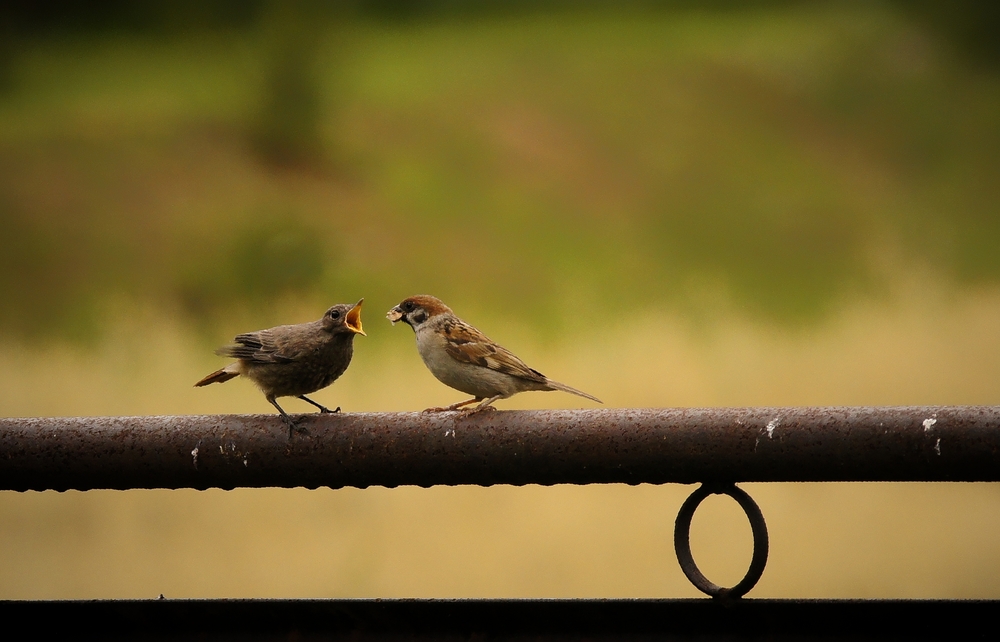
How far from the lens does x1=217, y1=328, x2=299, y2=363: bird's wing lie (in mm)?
2305

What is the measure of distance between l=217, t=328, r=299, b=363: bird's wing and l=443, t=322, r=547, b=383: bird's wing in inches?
17.4

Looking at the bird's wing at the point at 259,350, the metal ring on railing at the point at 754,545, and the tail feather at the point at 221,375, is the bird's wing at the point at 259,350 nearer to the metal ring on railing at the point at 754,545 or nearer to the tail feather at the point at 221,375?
the tail feather at the point at 221,375

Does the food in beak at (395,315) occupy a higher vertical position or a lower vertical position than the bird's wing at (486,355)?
higher

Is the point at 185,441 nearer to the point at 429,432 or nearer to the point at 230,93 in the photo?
the point at 429,432

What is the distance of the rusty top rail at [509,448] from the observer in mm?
1340

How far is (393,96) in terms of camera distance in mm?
3771

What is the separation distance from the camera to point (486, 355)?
238cm

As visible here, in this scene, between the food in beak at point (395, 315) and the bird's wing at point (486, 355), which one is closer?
the bird's wing at point (486, 355)

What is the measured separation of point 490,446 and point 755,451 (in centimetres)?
44

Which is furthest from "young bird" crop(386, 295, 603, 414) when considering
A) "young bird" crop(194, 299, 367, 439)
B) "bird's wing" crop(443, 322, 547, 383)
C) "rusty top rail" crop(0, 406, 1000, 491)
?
"rusty top rail" crop(0, 406, 1000, 491)
